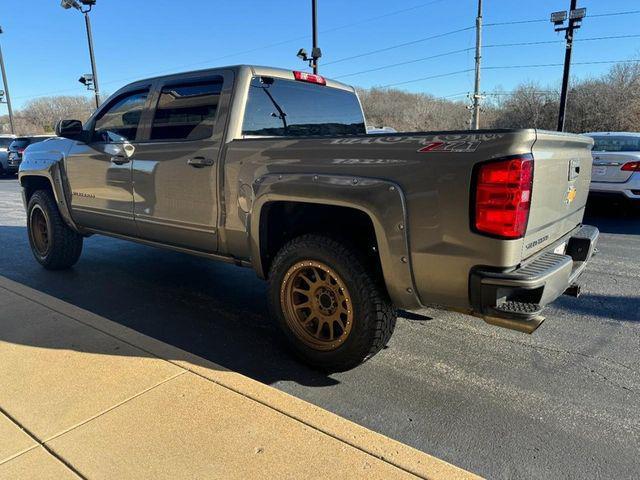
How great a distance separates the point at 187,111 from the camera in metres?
3.86

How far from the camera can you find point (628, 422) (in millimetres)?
2543

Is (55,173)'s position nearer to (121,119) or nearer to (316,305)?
(121,119)

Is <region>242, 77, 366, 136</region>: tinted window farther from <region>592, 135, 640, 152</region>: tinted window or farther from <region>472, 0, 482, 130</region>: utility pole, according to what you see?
<region>472, 0, 482, 130</region>: utility pole

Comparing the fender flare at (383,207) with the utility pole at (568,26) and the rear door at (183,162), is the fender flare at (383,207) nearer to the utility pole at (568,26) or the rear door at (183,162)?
the rear door at (183,162)

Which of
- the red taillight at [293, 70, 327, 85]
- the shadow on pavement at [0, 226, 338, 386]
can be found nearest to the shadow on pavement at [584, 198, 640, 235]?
the red taillight at [293, 70, 327, 85]

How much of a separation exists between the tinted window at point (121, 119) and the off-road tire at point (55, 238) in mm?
1233

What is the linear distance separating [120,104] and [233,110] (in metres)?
1.66

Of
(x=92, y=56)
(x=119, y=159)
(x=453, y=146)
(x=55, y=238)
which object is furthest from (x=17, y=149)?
(x=453, y=146)

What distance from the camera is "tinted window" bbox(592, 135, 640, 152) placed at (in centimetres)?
820

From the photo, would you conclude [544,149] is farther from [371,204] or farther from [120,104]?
[120,104]

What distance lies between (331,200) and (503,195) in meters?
0.98

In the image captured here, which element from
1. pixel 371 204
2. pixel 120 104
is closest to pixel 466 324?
pixel 371 204

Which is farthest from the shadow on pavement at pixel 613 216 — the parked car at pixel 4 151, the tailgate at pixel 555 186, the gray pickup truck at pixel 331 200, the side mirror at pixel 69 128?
the parked car at pixel 4 151

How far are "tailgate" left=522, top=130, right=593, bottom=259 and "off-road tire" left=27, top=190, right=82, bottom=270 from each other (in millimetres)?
4915
